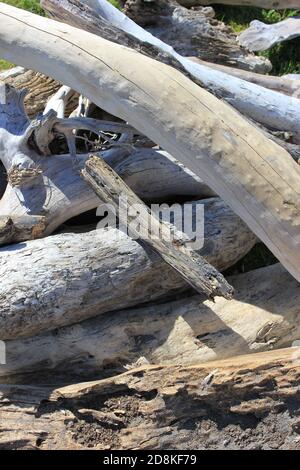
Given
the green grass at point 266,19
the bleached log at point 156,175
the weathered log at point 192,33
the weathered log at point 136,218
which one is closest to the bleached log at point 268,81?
the weathered log at point 192,33

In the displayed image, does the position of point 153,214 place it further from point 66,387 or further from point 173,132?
point 66,387

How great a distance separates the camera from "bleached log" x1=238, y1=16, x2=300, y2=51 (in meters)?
4.20

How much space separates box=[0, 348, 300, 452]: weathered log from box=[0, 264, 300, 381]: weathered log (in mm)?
188

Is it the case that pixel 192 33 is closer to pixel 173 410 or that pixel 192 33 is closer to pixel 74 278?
pixel 74 278

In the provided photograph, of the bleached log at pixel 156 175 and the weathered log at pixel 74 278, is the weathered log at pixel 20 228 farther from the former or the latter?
the bleached log at pixel 156 175

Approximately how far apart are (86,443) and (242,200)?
1.18m

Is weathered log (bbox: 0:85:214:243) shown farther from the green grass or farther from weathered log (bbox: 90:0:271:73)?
the green grass

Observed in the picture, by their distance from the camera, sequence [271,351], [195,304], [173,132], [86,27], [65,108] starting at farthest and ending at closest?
[65,108] → [86,27] → [195,304] → [271,351] → [173,132]

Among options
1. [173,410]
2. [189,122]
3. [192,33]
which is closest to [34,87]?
[192,33]

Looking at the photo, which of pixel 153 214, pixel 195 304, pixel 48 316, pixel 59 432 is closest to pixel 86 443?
pixel 59 432

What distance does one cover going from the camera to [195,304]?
3.06m

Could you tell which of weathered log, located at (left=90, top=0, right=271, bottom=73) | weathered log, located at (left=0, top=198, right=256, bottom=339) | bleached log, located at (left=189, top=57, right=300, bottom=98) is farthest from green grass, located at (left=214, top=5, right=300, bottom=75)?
weathered log, located at (left=0, top=198, right=256, bottom=339)

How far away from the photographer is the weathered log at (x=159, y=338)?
2.97m

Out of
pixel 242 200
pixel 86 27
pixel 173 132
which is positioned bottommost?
pixel 242 200
